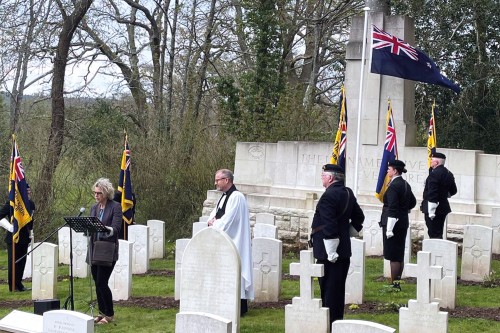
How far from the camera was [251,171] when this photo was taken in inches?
752

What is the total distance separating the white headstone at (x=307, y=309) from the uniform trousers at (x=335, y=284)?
0.43ft

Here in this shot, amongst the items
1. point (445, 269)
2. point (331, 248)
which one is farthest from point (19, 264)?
point (445, 269)

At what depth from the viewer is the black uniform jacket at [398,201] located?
40.6 feet

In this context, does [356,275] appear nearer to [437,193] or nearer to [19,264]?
[437,193]

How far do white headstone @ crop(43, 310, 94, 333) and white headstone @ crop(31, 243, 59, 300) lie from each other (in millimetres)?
4516

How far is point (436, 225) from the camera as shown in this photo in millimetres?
13953

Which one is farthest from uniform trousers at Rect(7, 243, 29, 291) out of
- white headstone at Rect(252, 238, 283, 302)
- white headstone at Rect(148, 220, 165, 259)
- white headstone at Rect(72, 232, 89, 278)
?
white headstone at Rect(252, 238, 283, 302)

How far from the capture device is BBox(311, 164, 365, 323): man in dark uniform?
981 centimetres

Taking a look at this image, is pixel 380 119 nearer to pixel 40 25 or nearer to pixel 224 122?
pixel 224 122

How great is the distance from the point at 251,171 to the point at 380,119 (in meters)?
3.08

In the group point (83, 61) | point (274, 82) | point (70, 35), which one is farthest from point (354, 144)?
point (83, 61)

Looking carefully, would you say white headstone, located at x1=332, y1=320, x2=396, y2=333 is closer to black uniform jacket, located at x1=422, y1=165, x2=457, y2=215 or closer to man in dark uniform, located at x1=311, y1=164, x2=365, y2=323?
man in dark uniform, located at x1=311, y1=164, x2=365, y2=323

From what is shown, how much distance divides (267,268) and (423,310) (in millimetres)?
3033

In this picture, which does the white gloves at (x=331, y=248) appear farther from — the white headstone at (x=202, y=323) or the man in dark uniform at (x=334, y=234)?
the white headstone at (x=202, y=323)
